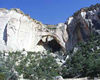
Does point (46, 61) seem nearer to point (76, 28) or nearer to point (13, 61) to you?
point (13, 61)

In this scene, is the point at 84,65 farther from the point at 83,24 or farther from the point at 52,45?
the point at 52,45

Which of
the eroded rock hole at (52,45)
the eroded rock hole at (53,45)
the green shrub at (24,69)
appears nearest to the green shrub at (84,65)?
the green shrub at (24,69)

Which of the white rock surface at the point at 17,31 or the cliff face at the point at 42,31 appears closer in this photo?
the white rock surface at the point at 17,31

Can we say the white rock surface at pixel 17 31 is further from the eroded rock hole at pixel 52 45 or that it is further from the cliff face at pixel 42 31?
the eroded rock hole at pixel 52 45

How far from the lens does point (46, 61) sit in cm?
2377

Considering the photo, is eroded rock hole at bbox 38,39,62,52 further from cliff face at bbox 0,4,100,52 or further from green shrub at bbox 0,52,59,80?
green shrub at bbox 0,52,59,80

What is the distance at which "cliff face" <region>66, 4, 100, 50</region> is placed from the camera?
34312 mm

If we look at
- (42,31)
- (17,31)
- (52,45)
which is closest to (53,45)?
(52,45)

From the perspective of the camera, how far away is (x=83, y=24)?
1399 inches

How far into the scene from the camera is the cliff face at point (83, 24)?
34.3 meters

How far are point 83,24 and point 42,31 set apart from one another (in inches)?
284

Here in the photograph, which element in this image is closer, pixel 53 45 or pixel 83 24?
pixel 83 24

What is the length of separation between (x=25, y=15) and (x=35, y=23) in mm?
2321

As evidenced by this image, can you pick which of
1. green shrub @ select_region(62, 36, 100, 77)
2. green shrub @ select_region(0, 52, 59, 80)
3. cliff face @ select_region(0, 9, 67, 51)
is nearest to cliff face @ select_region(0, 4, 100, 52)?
cliff face @ select_region(0, 9, 67, 51)
